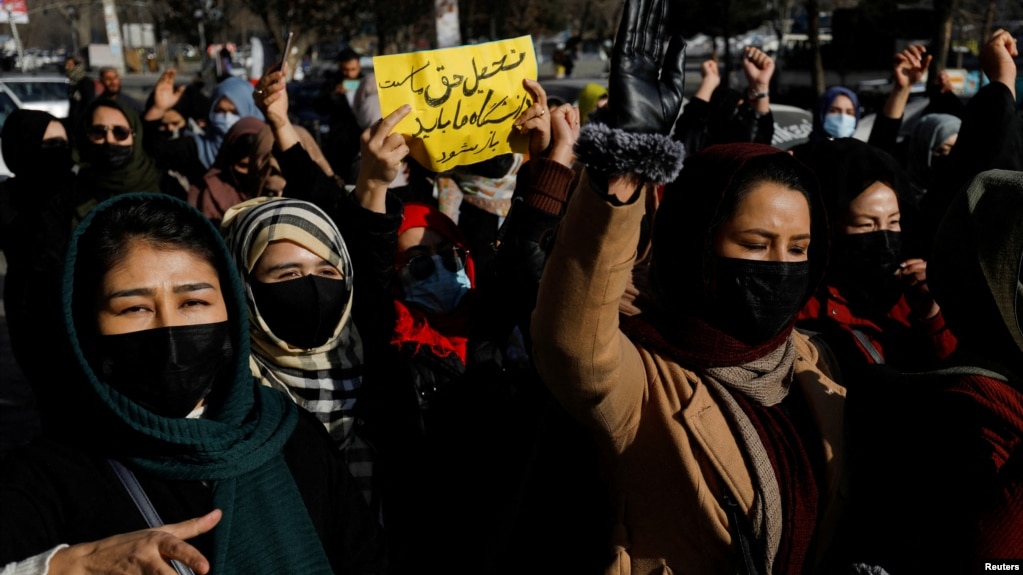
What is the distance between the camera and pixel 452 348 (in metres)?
2.80

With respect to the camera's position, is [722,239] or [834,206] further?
[834,206]

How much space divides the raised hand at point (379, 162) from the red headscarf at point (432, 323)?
0.52 ft

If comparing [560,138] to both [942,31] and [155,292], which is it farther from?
[942,31]

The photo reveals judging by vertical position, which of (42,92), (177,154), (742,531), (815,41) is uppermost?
(742,531)

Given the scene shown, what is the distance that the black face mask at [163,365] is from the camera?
1868 millimetres

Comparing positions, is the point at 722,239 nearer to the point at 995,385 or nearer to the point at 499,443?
the point at 995,385

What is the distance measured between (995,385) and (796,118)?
6.50m

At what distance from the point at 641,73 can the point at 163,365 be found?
3.45 ft

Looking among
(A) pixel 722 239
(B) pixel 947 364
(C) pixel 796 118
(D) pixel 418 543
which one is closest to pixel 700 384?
(A) pixel 722 239

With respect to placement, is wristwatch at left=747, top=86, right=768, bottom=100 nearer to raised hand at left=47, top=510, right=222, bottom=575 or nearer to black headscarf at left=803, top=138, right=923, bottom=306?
black headscarf at left=803, top=138, right=923, bottom=306

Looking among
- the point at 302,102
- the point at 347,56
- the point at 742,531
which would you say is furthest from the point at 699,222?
the point at 302,102

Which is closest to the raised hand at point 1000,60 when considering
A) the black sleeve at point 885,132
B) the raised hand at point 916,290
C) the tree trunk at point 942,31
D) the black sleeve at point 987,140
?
the black sleeve at point 987,140

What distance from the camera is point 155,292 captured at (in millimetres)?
1926

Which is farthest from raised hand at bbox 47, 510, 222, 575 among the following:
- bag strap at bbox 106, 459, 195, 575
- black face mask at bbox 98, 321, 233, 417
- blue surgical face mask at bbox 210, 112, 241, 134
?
blue surgical face mask at bbox 210, 112, 241, 134
